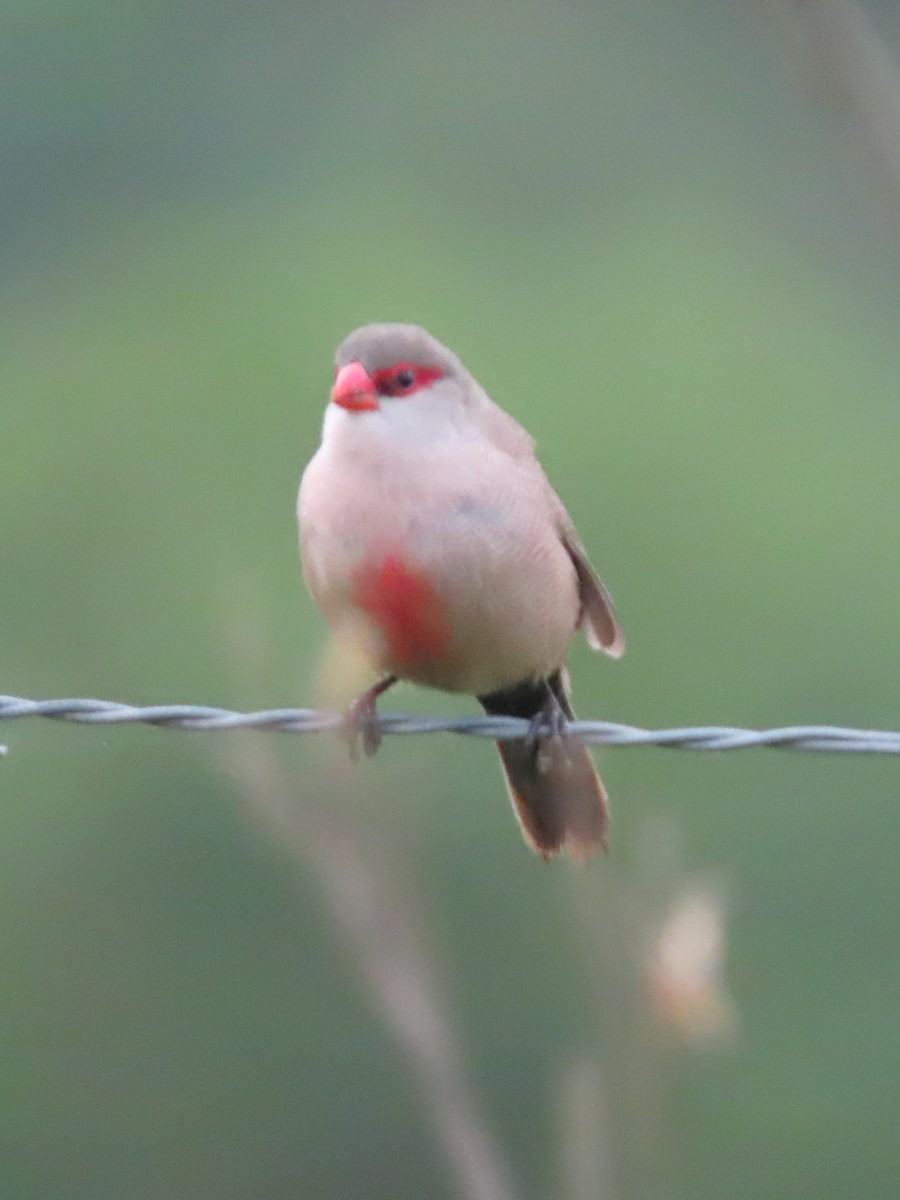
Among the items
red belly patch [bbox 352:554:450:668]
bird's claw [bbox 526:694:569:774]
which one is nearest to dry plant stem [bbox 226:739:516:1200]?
red belly patch [bbox 352:554:450:668]

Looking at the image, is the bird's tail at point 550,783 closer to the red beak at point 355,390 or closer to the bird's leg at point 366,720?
the bird's leg at point 366,720

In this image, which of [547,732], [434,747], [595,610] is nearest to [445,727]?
[434,747]

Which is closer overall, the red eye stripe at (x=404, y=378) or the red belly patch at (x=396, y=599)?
the red belly patch at (x=396, y=599)

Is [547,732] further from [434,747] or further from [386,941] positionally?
[386,941]

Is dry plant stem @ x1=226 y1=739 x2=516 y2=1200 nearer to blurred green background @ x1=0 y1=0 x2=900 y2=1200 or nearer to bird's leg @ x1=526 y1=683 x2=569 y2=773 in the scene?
blurred green background @ x1=0 y1=0 x2=900 y2=1200

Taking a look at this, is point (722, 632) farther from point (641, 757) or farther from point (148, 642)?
point (641, 757)

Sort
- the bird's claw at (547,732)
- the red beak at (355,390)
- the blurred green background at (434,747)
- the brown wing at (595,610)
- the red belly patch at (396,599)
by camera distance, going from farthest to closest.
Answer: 1. the brown wing at (595,610)
2. the red beak at (355,390)
3. the bird's claw at (547,732)
4. the red belly patch at (396,599)
5. the blurred green background at (434,747)

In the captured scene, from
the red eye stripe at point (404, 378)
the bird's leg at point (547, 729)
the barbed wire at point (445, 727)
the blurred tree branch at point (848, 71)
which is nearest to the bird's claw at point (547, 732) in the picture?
the bird's leg at point (547, 729)
